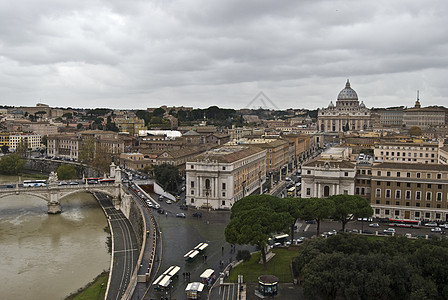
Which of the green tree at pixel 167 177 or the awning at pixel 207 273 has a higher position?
the green tree at pixel 167 177

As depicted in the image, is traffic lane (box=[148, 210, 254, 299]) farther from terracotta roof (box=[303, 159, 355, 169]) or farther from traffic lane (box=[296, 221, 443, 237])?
terracotta roof (box=[303, 159, 355, 169])

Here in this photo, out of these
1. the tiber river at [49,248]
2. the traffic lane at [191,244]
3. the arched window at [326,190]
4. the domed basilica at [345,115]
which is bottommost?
the tiber river at [49,248]

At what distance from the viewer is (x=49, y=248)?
28469mm

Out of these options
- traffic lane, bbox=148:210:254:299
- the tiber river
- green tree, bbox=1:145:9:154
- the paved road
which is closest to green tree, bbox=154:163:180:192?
the paved road

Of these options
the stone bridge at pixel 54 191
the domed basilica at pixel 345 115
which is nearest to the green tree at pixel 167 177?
the stone bridge at pixel 54 191

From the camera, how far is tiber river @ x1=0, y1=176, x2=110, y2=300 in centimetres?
2277

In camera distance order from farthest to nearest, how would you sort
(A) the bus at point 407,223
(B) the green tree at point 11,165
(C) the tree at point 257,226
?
(B) the green tree at point 11,165 → (A) the bus at point 407,223 → (C) the tree at point 257,226

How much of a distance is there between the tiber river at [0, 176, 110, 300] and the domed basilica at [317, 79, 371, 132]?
99.5 metres

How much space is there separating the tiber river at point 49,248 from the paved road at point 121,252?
0.81 m

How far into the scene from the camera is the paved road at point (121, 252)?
20641mm

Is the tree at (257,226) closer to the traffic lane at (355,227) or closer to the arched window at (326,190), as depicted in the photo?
the traffic lane at (355,227)

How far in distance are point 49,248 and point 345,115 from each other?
369 ft

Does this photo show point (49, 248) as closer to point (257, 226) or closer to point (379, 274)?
point (257, 226)

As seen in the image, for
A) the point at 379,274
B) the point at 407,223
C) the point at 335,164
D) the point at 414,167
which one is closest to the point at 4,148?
the point at 335,164
